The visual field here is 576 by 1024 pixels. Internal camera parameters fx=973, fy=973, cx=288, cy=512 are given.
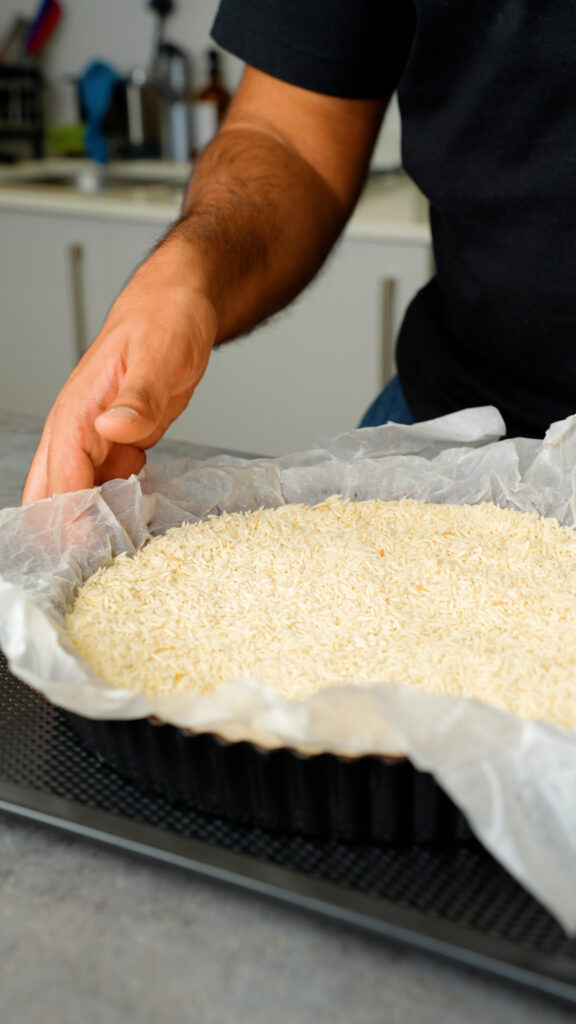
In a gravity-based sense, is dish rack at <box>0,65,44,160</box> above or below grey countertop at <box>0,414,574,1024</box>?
below

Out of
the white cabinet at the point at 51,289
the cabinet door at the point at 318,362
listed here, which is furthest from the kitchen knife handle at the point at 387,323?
the white cabinet at the point at 51,289

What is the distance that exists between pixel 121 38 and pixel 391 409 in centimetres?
216

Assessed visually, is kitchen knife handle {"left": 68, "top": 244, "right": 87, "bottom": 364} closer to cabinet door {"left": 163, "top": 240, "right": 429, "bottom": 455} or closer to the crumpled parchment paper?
cabinet door {"left": 163, "top": 240, "right": 429, "bottom": 455}

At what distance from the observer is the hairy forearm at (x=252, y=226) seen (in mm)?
898

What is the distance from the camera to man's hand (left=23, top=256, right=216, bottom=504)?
2.34 feet

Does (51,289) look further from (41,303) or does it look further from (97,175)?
(97,175)

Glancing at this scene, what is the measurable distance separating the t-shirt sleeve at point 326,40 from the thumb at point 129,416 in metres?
0.49

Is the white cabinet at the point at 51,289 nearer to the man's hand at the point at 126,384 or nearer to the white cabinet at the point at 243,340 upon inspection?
the white cabinet at the point at 243,340

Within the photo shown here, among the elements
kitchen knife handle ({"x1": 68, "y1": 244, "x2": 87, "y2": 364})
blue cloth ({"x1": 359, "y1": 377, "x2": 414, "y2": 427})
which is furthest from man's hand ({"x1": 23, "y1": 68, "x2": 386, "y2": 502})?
kitchen knife handle ({"x1": 68, "y1": 244, "x2": 87, "y2": 364})

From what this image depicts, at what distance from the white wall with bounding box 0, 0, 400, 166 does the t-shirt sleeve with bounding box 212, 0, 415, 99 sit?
159 centimetres

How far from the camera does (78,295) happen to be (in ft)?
7.77

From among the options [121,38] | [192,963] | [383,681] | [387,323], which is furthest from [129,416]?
[121,38]

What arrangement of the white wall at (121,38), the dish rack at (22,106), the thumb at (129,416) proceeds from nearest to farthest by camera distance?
1. the thumb at (129,416)
2. the white wall at (121,38)
3. the dish rack at (22,106)

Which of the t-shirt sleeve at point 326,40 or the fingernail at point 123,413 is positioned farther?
the t-shirt sleeve at point 326,40
